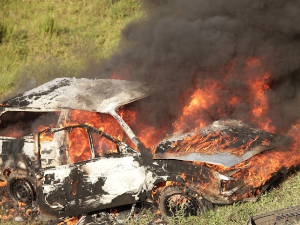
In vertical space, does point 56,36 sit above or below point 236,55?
above

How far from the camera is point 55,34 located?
43.3 feet

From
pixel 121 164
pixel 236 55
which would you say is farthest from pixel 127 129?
pixel 236 55

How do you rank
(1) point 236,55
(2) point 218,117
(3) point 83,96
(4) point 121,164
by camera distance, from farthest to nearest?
1. (1) point 236,55
2. (2) point 218,117
3. (3) point 83,96
4. (4) point 121,164

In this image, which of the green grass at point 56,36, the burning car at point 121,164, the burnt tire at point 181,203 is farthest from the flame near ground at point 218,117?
the green grass at point 56,36

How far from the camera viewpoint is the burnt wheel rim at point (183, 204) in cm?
498

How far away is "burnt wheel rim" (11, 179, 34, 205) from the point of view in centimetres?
549

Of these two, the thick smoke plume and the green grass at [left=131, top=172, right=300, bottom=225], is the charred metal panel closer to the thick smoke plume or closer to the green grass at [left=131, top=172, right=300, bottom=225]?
the green grass at [left=131, top=172, right=300, bottom=225]

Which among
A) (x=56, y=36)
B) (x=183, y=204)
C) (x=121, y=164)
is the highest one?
(x=56, y=36)

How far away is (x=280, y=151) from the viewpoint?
198 inches

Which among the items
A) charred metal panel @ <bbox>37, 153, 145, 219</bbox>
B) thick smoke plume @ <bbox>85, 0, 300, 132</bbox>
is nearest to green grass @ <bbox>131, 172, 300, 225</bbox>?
charred metal panel @ <bbox>37, 153, 145, 219</bbox>

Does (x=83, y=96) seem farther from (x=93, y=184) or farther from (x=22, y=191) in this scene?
(x=22, y=191)

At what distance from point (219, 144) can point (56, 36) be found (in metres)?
9.96

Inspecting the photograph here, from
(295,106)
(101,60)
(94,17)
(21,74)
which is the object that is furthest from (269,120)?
(94,17)

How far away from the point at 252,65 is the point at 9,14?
38.0ft
